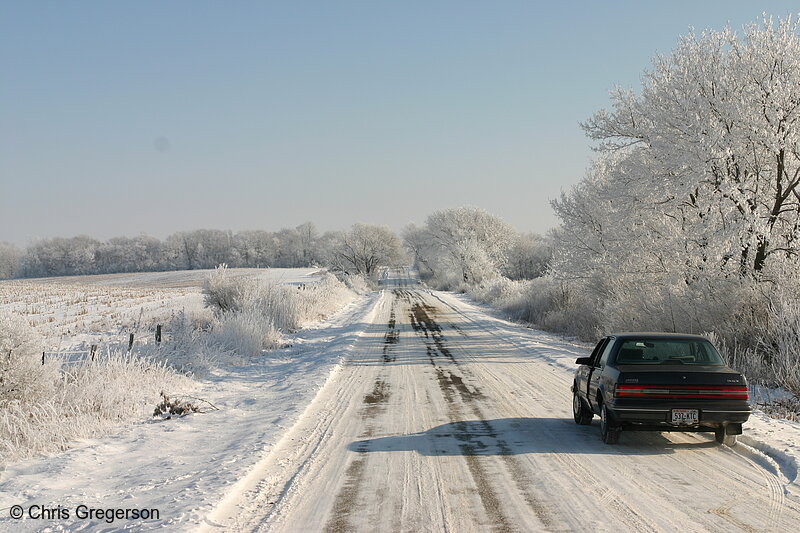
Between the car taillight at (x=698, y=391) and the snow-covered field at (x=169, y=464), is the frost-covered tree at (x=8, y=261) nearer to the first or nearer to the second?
the snow-covered field at (x=169, y=464)

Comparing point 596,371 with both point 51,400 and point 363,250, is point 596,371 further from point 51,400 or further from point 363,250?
point 363,250

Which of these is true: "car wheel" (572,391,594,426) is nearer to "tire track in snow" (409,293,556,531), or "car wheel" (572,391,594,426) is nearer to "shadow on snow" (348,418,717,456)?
"shadow on snow" (348,418,717,456)

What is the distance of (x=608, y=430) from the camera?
791 centimetres

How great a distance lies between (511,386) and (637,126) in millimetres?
13108

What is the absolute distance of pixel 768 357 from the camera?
560 inches

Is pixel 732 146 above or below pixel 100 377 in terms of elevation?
above

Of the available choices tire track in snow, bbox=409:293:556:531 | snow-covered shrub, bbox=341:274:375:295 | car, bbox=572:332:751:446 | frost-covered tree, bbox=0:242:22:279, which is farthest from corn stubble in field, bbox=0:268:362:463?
frost-covered tree, bbox=0:242:22:279

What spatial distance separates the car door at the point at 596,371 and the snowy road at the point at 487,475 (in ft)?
1.66

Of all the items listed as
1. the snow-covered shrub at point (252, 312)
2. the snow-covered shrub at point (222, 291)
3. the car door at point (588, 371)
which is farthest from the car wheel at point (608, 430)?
Result: the snow-covered shrub at point (222, 291)

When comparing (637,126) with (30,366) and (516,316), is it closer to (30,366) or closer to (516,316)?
(516,316)

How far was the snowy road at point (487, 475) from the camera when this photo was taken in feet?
17.2

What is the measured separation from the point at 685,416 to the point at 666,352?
1.39m

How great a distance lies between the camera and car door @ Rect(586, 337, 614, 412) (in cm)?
864

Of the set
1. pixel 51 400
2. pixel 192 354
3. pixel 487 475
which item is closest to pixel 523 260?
pixel 192 354
